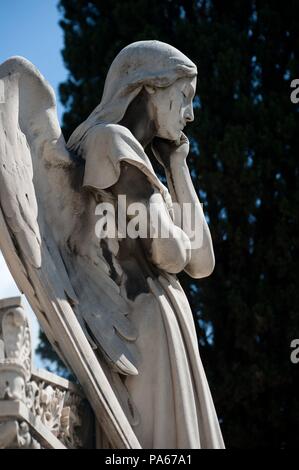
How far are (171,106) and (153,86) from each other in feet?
0.50

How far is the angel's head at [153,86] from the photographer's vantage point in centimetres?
669

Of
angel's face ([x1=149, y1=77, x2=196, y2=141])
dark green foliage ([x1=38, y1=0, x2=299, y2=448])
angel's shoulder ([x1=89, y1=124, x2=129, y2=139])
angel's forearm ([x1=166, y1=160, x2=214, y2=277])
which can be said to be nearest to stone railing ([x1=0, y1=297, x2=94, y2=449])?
angel's forearm ([x1=166, y1=160, x2=214, y2=277])

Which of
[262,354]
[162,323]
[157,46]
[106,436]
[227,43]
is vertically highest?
[227,43]

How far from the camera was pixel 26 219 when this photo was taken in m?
6.09

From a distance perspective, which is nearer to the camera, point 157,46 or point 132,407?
point 132,407

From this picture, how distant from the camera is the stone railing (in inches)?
213

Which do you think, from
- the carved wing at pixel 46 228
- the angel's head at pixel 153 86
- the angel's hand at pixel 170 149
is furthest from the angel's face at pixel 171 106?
the carved wing at pixel 46 228

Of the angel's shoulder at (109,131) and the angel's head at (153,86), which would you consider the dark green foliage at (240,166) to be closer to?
the angel's head at (153,86)

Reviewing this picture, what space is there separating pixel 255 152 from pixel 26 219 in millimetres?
8870

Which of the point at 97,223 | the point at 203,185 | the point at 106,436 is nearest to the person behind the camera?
the point at 106,436

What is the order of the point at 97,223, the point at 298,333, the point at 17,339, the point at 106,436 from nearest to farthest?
1. the point at 17,339
2. the point at 106,436
3. the point at 97,223
4. the point at 298,333

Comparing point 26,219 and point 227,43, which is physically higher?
point 227,43

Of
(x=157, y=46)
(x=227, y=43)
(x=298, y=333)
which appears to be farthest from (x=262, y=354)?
(x=157, y=46)

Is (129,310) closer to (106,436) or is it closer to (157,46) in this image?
(106,436)
